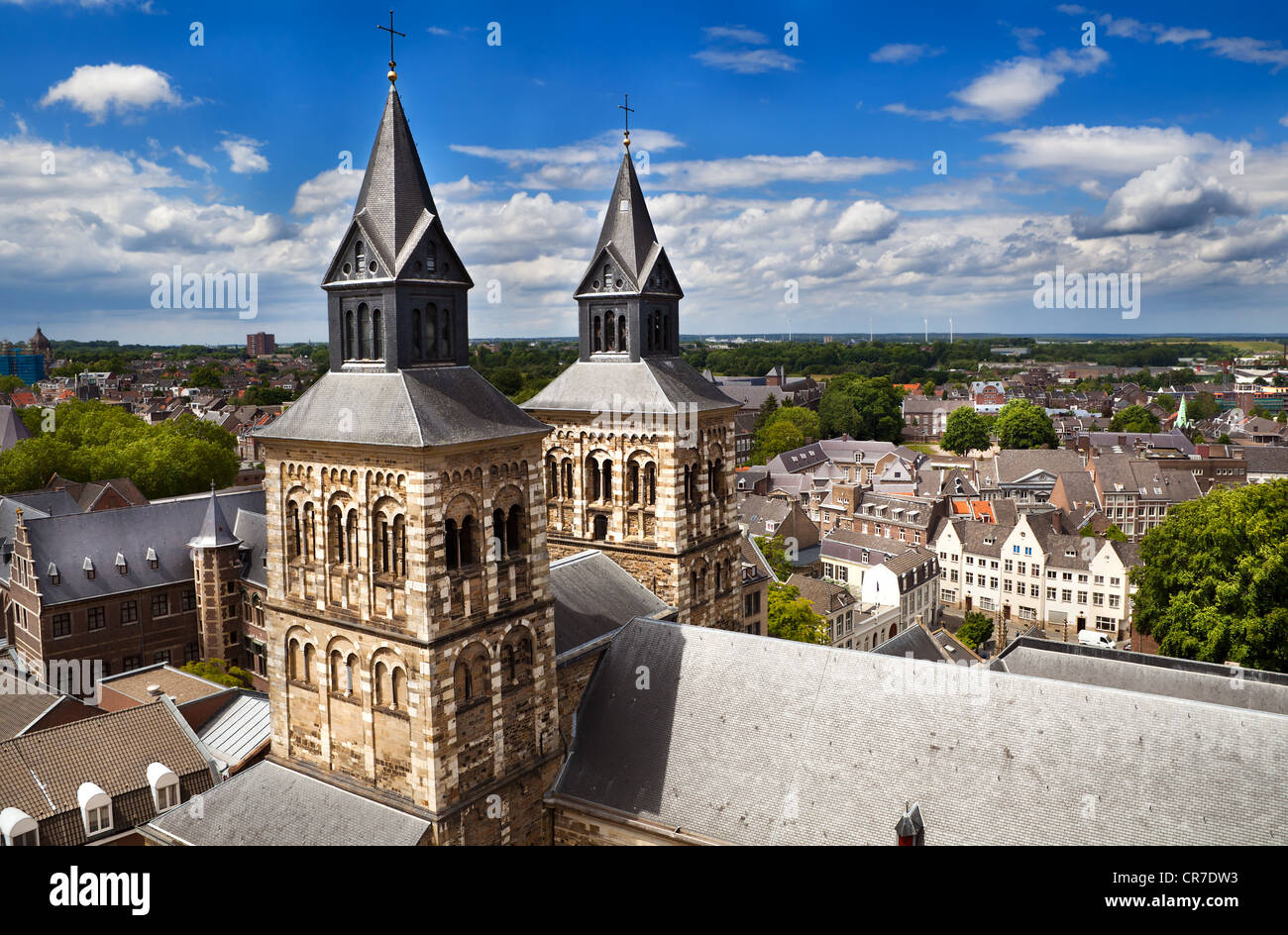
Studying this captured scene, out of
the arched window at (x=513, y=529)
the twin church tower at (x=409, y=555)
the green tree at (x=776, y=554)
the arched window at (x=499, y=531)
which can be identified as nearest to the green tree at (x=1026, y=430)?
the green tree at (x=776, y=554)

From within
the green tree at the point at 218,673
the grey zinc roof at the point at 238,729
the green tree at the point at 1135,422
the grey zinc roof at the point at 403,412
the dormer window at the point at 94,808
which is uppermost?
the grey zinc roof at the point at 403,412

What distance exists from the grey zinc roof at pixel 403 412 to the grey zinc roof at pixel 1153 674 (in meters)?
24.1

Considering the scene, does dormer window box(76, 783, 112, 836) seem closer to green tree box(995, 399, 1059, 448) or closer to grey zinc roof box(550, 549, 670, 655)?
grey zinc roof box(550, 549, 670, 655)

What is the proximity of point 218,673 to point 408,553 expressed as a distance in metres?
42.9

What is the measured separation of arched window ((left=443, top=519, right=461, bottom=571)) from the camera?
24.9m

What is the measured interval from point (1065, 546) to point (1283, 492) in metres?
36.5

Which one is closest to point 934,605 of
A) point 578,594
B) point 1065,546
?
point 1065,546

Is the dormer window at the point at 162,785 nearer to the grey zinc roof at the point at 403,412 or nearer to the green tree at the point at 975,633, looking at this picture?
the grey zinc roof at the point at 403,412

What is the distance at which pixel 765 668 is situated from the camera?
2806cm

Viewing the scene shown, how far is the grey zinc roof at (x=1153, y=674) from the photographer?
35156mm

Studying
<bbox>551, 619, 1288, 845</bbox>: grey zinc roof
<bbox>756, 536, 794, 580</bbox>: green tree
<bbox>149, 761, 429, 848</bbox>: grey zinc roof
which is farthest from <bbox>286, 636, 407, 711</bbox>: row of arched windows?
<bbox>756, 536, 794, 580</bbox>: green tree

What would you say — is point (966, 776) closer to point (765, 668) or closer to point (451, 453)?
point (765, 668)

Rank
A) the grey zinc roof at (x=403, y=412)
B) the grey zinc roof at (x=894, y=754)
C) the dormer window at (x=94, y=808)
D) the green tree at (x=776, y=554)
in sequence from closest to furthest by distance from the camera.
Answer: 1. the grey zinc roof at (x=894, y=754)
2. the grey zinc roof at (x=403, y=412)
3. the dormer window at (x=94, y=808)
4. the green tree at (x=776, y=554)

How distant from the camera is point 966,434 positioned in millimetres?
188125
